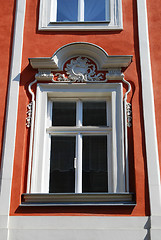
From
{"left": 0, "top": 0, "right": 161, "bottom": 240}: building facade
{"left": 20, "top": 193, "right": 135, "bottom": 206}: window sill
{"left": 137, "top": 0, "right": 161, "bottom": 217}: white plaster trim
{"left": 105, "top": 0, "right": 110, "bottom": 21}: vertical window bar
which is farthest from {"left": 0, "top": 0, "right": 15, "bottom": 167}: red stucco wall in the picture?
{"left": 137, "top": 0, "right": 161, "bottom": 217}: white plaster trim

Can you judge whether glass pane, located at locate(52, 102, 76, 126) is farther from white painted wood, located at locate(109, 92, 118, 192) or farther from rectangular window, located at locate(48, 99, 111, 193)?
white painted wood, located at locate(109, 92, 118, 192)

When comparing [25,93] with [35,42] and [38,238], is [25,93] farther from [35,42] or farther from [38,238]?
[38,238]

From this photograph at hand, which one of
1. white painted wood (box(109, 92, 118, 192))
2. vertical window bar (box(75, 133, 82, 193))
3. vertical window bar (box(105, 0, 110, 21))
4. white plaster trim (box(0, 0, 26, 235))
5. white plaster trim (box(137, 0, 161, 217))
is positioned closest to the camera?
white plaster trim (box(137, 0, 161, 217))

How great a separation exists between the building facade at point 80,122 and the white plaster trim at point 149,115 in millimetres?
17

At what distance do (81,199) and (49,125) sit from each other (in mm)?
Result: 1587

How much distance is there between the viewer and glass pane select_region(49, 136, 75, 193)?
6770 mm

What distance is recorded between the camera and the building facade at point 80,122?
628cm

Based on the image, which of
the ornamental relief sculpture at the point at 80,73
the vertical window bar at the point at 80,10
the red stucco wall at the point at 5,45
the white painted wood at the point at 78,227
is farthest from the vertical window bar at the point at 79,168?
the vertical window bar at the point at 80,10

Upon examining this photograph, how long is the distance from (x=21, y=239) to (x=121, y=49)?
12.8ft

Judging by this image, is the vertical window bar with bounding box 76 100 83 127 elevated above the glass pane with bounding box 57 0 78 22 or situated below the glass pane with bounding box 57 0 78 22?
below

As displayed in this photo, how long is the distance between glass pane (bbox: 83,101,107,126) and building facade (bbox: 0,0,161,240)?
18 mm

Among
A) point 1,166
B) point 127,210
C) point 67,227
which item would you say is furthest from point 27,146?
point 127,210

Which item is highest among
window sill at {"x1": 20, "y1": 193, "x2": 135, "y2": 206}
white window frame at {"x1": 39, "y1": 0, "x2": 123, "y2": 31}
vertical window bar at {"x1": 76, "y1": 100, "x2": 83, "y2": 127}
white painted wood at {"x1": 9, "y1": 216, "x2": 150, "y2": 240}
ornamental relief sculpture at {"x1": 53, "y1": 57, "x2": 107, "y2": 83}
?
white window frame at {"x1": 39, "y1": 0, "x2": 123, "y2": 31}

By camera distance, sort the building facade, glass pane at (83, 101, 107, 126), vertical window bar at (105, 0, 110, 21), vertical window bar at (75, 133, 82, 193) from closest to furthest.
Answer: the building facade, vertical window bar at (75, 133, 82, 193), glass pane at (83, 101, 107, 126), vertical window bar at (105, 0, 110, 21)
